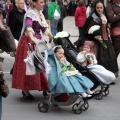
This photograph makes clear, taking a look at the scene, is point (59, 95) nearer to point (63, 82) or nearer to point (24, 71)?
point (63, 82)

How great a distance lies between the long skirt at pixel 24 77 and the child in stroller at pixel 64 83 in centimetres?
40

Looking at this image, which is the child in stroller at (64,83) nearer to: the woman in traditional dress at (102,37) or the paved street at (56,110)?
the paved street at (56,110)

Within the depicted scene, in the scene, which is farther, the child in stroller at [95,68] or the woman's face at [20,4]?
the woman's face at [20,4]

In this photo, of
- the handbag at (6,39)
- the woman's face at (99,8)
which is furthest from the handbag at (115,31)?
the handbag at (6,39)

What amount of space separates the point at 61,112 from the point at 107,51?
7.54ft

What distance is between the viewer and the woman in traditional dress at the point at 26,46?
23.4 feet

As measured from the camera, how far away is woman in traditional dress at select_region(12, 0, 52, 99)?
7.12 metres

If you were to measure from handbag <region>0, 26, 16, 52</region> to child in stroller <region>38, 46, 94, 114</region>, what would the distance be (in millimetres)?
1705

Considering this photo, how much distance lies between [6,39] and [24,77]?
2535 mm

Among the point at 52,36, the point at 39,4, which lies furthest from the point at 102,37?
the point at 39,4

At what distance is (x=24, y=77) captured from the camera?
23.5 ft

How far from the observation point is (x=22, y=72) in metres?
7.22

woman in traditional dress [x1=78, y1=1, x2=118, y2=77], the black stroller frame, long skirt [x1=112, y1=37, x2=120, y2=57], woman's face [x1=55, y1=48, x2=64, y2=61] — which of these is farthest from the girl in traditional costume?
long skirt [x1=112, y1=37, x2=120, y2=57]

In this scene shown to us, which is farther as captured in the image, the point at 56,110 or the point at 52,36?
the point at 52,36
